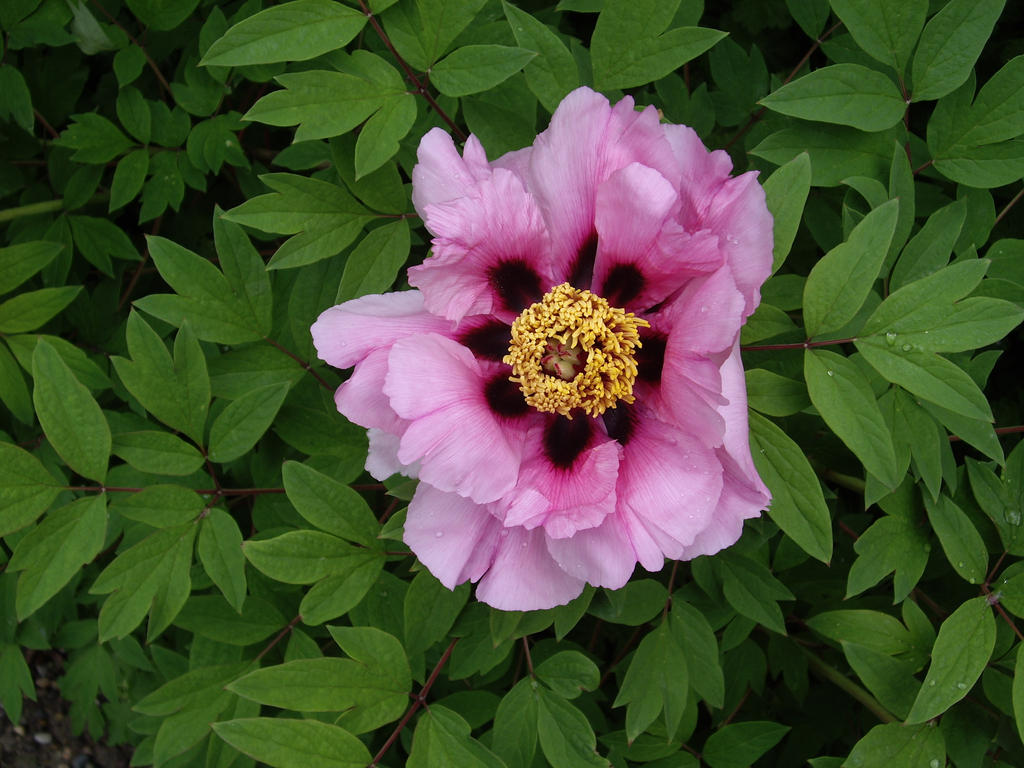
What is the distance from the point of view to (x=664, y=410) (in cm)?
138

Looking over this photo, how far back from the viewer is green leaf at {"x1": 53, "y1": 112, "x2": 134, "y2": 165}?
2.18 m

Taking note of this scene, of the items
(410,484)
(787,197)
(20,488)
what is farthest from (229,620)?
(787,197)

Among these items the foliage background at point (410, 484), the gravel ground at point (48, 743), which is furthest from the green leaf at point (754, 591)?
the gravel ground at point (48, 743)

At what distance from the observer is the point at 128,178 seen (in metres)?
2.18

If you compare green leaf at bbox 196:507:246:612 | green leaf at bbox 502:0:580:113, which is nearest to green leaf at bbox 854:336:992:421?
green leaf at bbox 502:0:580:113

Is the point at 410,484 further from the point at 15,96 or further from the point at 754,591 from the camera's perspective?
the point at 15,96

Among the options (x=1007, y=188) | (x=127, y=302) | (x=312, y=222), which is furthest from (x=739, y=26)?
(x=127, y=302)

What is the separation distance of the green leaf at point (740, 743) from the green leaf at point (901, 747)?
0.27 m

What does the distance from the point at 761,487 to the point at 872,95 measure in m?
0.80

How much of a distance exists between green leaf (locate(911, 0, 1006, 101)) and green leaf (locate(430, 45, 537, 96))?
0.71 m

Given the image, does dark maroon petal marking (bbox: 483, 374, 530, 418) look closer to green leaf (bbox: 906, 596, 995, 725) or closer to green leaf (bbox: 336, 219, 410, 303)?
green leaf (bbox: 336, 219, 410, 303)

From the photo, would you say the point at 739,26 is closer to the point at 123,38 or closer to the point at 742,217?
the point at 742,217

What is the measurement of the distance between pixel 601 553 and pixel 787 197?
636 millimetres

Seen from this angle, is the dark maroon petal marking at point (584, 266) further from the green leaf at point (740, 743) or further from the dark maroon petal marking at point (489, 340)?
the green leaf at point (740, 743)
